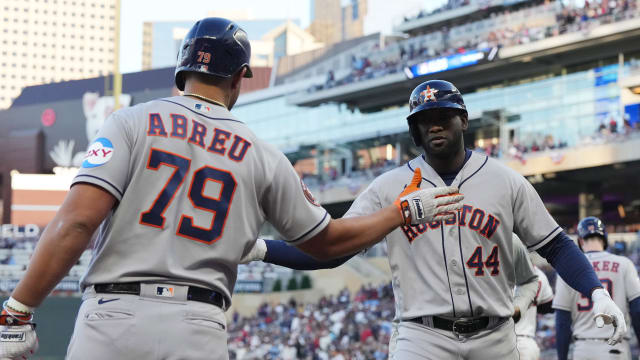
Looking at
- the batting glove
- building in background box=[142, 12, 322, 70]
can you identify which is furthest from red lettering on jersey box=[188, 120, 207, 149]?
building in background box=[142, 12, 322, 70]

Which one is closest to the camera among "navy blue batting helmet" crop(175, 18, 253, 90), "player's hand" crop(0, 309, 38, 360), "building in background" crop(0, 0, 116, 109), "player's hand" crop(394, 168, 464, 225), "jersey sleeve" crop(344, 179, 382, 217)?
"player's hand" crop(0, 309, 38, 360)

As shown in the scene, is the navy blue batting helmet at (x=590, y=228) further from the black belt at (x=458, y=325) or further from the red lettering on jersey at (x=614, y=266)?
the black belt at (x=458, y=325)

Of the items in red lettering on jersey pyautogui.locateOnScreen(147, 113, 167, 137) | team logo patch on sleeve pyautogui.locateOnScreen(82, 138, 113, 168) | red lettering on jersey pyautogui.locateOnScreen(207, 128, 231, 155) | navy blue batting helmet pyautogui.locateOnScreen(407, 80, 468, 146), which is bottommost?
team logo patch on sleeve pyautogui.locateOnScreen(82, 138, 113, 168)

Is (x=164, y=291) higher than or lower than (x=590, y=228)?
higher

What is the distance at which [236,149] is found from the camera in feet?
9.78

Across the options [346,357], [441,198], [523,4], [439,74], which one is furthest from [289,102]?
[441,198]

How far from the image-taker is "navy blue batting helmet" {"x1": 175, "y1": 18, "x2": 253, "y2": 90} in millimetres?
3070

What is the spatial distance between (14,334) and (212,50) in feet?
4.19

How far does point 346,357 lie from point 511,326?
19.7 metres

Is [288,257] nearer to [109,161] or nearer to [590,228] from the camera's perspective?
[109,161]

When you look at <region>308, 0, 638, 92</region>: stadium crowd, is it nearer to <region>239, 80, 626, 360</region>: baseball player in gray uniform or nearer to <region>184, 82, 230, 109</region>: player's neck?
<region>239, 80, 626, 360</region>: baseball player in gray uniform

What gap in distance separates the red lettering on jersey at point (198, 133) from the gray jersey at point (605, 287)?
5.34 meters

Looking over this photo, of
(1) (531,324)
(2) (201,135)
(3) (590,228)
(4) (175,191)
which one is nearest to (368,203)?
(2) (201,135)

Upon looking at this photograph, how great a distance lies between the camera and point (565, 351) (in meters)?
7.50
